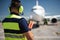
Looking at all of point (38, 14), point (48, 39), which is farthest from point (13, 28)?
point (38, 14)

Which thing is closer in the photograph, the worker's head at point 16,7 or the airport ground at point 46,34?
the worker's head at point 16,7

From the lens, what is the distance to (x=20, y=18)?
3010 millimetres

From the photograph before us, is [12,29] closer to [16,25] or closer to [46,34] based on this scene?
[16,25]

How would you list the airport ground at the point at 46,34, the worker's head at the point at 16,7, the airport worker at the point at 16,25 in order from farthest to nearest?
1. the airport ground at the point at 46,34
2. the worker's head at the point at 16,7
3. the airport worker at the point at 16,25

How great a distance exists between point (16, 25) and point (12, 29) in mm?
125

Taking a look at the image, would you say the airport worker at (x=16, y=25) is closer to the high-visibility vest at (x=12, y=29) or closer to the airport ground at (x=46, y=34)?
the high-visibility vest at (x=12, y=29)

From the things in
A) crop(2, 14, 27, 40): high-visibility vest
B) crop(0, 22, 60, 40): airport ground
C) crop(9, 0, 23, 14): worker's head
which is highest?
crop(9, 0, 23, 14): worker's head

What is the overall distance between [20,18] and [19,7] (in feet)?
0.60

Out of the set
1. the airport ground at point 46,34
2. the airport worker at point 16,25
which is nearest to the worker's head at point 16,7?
the airport worker at point 16,25

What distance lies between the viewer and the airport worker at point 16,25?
296 centimetres

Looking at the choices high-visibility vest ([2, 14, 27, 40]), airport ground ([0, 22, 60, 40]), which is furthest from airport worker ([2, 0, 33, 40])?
airport ground ([0, 22, 60, 40])

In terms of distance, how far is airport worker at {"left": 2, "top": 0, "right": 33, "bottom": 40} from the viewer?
2.96 metres

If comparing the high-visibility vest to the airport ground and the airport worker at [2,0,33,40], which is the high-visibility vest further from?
the airport ground

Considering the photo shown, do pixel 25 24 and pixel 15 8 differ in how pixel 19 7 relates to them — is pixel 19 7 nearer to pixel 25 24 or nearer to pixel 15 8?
pixel 15 8
